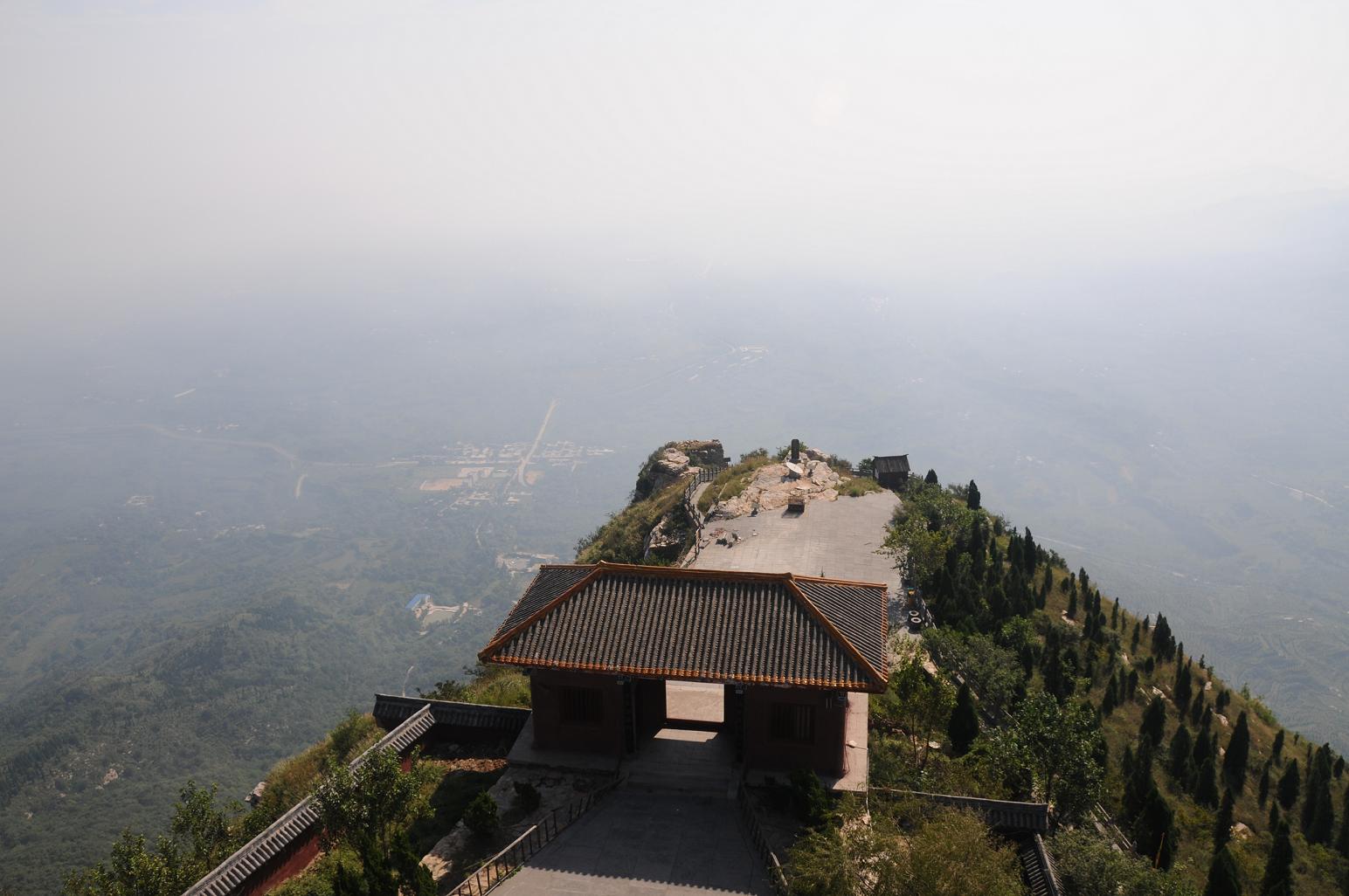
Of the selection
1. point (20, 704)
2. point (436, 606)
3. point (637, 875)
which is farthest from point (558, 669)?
point (436, 606)

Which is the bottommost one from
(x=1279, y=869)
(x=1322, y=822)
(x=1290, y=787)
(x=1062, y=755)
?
(x=1322, y=822)

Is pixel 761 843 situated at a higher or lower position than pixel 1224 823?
higher

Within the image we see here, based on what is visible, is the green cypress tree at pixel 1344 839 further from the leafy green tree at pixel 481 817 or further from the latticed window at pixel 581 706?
the leafy green tree at pixel 481 817

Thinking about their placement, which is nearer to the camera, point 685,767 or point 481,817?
point 481,817

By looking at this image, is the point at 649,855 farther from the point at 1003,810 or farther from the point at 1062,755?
the point at 1062,755

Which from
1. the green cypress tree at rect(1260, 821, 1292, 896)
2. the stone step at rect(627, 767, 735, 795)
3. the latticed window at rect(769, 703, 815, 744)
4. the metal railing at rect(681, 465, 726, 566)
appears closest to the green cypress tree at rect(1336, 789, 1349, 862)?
the green cypress tree at rect(1260, 821, 1292, 896)

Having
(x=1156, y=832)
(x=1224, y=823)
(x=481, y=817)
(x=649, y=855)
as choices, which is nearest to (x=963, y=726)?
(x=1156, y=832)

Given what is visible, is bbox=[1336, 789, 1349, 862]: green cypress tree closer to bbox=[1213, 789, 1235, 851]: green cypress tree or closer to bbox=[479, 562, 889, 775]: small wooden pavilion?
bbox=[1213, 789, 1235, 851]: green cypress tree
